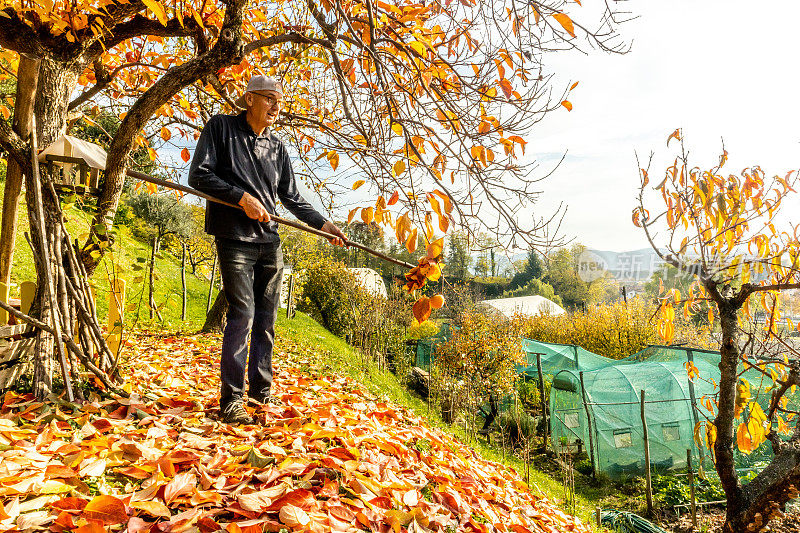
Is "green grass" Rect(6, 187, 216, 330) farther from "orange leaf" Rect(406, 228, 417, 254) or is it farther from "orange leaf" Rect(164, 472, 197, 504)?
"orange leaf" Rect(406, 228, 417, 254)

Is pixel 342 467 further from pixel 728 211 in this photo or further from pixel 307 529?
pixel 728 211

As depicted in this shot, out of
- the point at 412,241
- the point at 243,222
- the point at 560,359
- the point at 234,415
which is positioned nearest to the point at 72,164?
the point at 243,222

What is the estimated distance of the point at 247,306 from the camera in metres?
2.50

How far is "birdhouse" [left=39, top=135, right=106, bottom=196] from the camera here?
247 cm

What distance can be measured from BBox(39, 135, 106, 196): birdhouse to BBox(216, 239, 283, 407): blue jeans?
0.84m

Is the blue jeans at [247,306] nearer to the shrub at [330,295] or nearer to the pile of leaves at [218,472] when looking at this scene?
the pile of leaves at [218,472]

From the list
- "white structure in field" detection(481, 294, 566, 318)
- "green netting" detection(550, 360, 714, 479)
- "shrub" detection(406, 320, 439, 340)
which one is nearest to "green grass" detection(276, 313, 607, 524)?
"green netting" detection(550, 360, 714, 479)

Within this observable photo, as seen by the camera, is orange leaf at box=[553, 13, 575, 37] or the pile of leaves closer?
the pile of leaves

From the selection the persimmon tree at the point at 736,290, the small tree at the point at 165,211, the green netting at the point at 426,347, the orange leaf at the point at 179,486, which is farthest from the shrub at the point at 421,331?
the orange leaf at the point at 179,486

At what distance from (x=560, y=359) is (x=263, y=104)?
35.8ft

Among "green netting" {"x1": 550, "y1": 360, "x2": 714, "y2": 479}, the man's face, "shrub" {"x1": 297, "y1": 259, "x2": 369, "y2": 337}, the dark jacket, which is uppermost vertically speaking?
the man's face

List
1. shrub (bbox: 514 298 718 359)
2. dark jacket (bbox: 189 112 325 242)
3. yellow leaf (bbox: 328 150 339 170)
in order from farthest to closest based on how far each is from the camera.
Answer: shrub (bbox: 514 298 718 359)
yellow leaf (bbox: 328 150 339 170)
dark jacket (bbox: 189 112 325 242)

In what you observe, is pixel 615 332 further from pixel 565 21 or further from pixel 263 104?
pixel 263 104

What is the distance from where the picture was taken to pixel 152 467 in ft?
5.92
